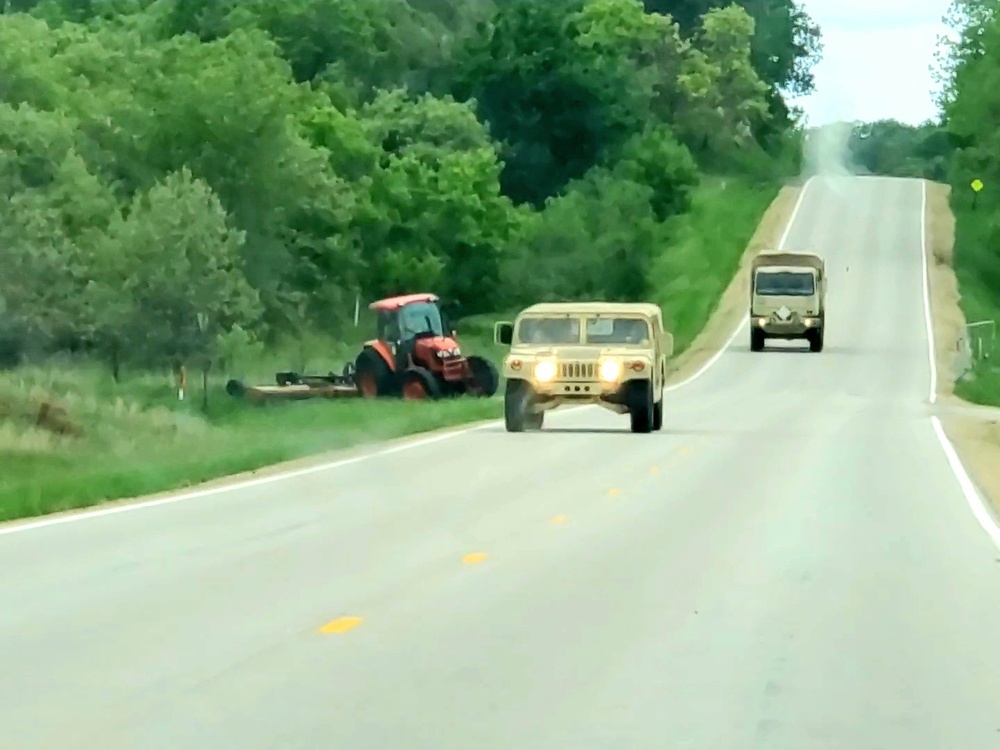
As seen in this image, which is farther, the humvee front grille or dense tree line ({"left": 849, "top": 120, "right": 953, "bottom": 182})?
dense tree line ({"left": 849, "top": 120, "right": 953, "bottom": 182})

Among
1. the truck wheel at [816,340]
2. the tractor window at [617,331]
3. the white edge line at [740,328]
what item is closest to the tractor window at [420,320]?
the white edge line at [740,328]

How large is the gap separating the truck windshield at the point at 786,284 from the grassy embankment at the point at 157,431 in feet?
31.9

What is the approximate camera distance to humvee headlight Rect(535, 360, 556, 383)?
106 ft

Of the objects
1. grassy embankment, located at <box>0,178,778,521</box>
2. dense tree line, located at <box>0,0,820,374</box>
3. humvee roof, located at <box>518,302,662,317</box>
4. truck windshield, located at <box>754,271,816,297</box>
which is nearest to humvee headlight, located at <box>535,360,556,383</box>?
humvee roof, located at <box>518,302,662,317</box>

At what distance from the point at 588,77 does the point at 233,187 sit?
126 feet

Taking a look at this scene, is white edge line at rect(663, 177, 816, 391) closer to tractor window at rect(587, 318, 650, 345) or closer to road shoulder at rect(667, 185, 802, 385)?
road shoulder at rect(667, 185, 802, 385)

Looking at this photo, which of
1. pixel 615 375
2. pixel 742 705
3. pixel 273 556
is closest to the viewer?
pixel 742 705

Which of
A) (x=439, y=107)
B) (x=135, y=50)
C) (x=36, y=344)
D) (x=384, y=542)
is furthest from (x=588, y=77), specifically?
(x=384, y=542)

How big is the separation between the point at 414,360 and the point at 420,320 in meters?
1.02

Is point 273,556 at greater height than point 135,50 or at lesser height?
lesser

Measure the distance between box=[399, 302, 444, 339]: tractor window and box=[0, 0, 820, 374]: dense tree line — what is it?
11511 mm

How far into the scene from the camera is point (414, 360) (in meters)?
43.8

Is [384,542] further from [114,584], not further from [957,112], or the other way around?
[957,112]

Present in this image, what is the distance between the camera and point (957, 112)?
105188 mm
